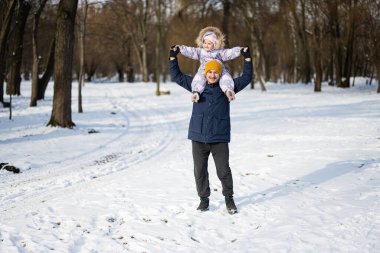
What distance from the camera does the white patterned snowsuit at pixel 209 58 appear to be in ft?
16.4

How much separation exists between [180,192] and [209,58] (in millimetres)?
2141

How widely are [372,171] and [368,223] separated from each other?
8.99ft

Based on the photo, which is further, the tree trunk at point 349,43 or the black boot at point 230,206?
the tree trunk at point 349,43

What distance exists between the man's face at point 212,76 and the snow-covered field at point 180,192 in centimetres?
168

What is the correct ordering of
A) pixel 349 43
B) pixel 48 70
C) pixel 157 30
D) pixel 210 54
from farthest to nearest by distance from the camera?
1. pixel 157 30
2. pixel 349 43
3. pixel 48 70
4. pixel 210 54

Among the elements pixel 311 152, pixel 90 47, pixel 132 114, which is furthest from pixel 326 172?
pixel 90 47

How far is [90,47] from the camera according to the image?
52219 mm

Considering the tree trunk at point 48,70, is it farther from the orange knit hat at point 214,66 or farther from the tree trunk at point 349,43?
the tree trunk at point 349,43

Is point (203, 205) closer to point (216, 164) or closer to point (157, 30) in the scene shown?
point (216, 164)

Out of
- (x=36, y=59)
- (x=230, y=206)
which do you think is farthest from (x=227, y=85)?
(x=36, y=59)

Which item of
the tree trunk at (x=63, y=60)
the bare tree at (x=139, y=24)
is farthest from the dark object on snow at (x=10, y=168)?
the bare tree at (x=139, y=24)

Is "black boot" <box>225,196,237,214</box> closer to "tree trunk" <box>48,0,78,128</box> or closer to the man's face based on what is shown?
the man's face

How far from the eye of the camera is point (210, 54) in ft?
16.9

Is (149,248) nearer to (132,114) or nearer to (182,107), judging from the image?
(132,114)
